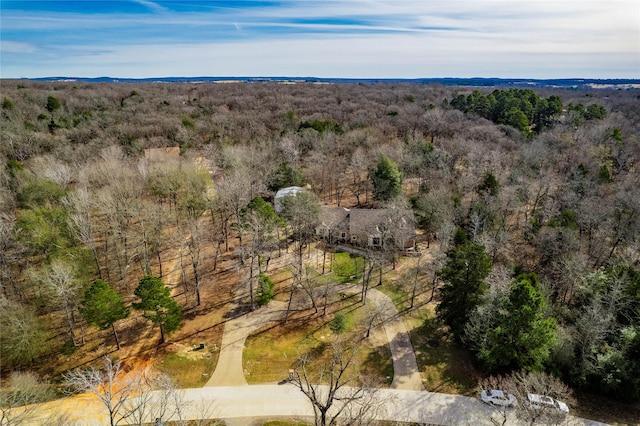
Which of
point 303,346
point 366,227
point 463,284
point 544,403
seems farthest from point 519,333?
Answer: point 366,227

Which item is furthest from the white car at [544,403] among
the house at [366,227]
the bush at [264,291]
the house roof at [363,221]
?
the house roof at [363,221]

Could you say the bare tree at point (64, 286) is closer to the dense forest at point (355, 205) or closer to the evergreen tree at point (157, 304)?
the dense forest at point (355, 205)

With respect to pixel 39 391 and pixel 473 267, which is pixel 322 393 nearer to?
pixel 473 267

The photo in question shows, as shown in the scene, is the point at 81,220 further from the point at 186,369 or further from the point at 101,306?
the point at 186,369

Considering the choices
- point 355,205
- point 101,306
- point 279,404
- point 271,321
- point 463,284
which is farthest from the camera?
point 355,205

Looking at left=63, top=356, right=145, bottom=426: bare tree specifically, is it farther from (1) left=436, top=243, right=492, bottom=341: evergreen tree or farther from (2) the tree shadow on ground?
(1) left=436, top=243, right=492, bottom=341: evergreen tree
